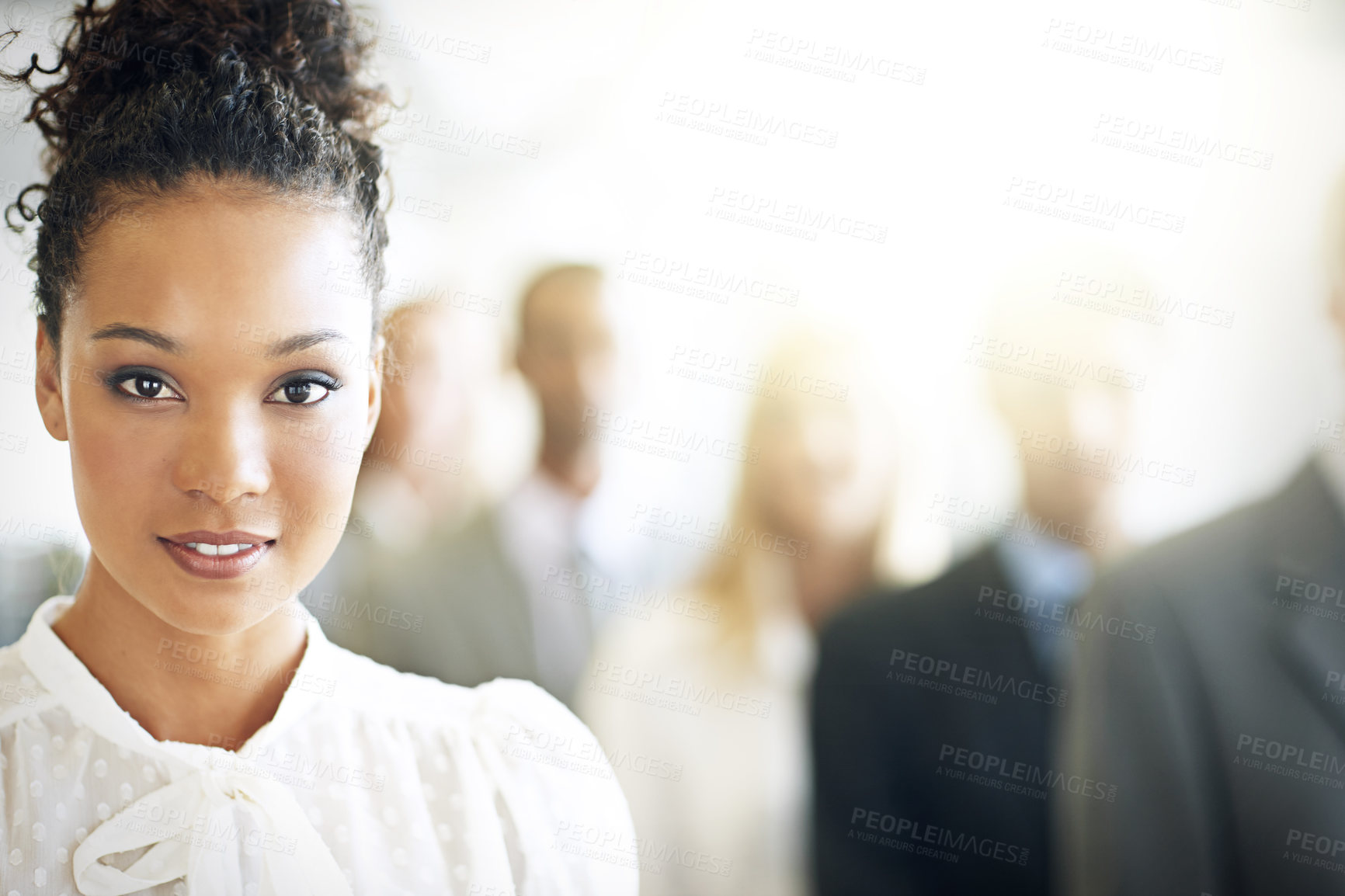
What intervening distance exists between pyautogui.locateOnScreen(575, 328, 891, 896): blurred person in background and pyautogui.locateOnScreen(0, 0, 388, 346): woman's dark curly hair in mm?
669

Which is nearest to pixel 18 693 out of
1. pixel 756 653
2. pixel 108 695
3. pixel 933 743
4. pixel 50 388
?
pixel 108 695

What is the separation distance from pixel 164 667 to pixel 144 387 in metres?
0.39

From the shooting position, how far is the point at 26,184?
1.34 metres

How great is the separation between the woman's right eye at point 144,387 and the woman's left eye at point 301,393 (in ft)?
0.45

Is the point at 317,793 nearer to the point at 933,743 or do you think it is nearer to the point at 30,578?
the point at 30,578

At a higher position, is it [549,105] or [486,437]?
[549,105]

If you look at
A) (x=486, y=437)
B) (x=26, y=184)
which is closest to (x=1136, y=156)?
(x=486, y=437)

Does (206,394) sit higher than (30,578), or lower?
higher

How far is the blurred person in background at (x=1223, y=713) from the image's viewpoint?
1396 mm

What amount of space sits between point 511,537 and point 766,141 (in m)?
0.76

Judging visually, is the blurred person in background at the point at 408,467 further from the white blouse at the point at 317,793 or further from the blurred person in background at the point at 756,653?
the blurred person in background at the point at 756,653

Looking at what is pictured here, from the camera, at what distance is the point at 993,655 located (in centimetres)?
143

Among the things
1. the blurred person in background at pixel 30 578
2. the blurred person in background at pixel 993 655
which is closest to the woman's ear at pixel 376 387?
the blurred person in background at pixel 30 578

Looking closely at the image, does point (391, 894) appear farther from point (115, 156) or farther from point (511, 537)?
point (115, 156)
